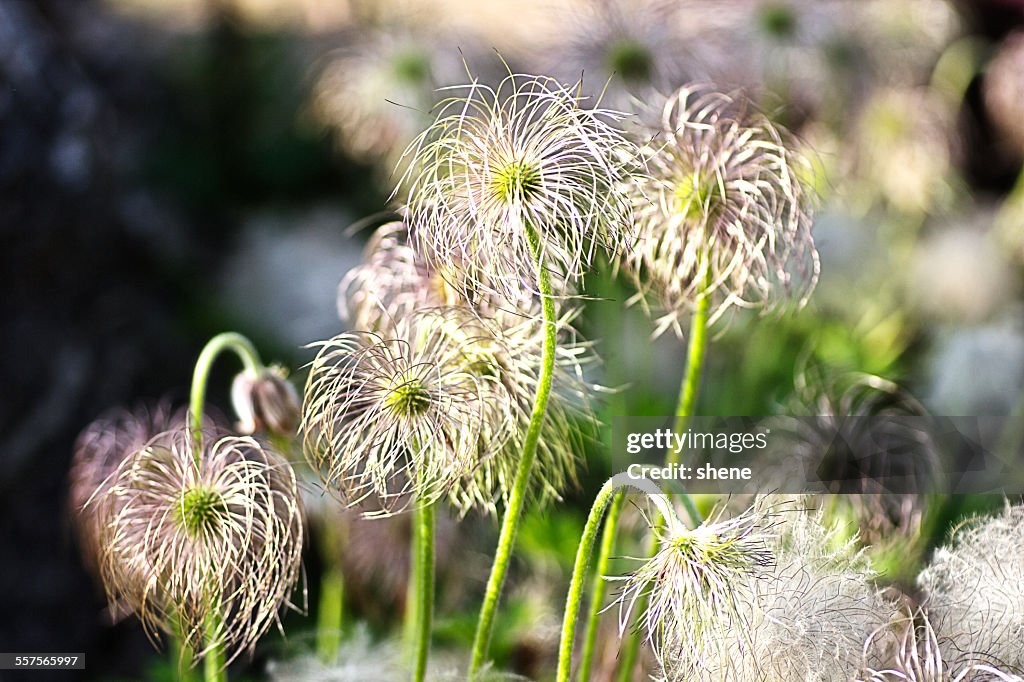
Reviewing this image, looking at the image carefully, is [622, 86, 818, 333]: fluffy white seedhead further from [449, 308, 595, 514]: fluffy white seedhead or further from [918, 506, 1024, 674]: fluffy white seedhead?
[918, 506, 1024, 674]: fluffy white seedhead

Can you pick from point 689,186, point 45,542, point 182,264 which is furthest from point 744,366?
point 182,264

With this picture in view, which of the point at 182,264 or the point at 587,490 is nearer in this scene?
the point at 587,490

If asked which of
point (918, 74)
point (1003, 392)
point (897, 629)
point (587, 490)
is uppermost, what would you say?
point (918, 74)

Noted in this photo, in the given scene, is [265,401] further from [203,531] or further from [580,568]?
[580,568]

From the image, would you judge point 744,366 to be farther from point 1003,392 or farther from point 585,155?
point 585,155

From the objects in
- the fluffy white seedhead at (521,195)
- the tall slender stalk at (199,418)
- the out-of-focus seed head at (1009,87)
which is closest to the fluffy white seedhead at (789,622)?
the fluffy white seedhead at (521,195)
